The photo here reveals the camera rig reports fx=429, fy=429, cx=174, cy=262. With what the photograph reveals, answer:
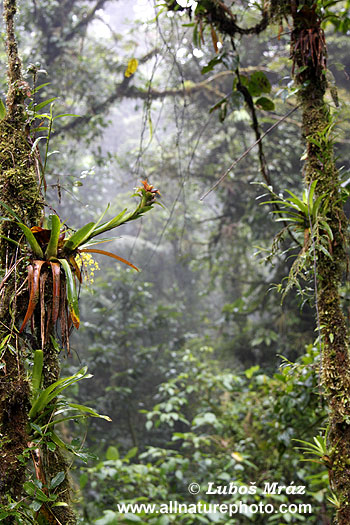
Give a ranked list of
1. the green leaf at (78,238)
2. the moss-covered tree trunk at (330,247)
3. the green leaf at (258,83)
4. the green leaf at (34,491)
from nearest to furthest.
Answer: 1. the green leaf at (34,491)
2. the green leaf at (78,238)
3. the moss-covered tree trunk at (330,247)
4. the green leaf at (258,83)

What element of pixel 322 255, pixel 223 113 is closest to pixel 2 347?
pixel 322 255

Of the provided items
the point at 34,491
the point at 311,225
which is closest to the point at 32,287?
the point at 34,491

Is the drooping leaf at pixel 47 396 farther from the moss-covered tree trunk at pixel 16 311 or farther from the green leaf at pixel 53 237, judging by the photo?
the green leaf at pixel 53 237

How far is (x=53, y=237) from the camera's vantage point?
842mm

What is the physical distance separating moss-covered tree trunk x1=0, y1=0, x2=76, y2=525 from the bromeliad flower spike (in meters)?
0.03

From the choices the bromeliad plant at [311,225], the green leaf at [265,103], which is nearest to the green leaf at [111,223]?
the bromeliad plant at [311,225]

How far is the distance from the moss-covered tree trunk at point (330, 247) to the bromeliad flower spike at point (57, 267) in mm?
531

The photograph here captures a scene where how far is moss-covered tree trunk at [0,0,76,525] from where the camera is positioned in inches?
31.0

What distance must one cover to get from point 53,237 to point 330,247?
0.68m

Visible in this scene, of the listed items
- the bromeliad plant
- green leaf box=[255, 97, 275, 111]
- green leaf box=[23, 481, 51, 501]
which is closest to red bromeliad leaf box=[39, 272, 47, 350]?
green leaf box=[23, 481, 51, 501]

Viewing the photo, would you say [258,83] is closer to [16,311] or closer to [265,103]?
[265,103]

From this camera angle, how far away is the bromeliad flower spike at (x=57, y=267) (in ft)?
2.74

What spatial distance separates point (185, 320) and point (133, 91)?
3085 mm

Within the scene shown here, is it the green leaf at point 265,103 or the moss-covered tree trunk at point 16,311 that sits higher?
the green leaf at point 265,103
